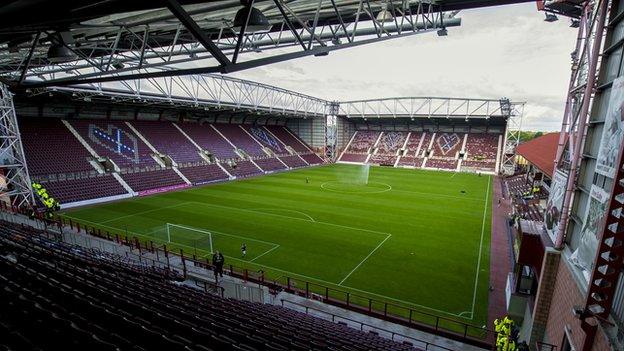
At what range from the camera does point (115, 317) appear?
16.5 feet

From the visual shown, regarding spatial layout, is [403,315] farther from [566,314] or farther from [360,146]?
[360,146]

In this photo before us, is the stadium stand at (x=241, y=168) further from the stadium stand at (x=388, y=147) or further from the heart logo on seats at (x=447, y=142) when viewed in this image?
the heart logo on seats at (x=447, y=142)

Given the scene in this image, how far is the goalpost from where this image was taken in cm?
1842

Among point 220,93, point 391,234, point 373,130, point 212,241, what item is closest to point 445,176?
point 373,130

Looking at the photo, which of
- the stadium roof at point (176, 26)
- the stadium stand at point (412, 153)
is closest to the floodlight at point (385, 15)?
the stadium roof at point (176, 26)

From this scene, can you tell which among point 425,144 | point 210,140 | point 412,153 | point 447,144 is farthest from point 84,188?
point 447,144

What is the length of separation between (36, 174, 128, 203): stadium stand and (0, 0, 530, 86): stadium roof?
1239cm

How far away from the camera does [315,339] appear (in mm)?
6547

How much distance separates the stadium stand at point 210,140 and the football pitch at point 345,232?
1084 cm

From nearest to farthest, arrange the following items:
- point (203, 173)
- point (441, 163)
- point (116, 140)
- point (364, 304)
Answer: point (364, 304)
point (116, 140)
point (203, 173)
point (441, 163)

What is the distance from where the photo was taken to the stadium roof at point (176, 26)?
547cm

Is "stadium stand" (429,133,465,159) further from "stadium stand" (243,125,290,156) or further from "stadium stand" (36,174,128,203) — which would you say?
"stadium stand" (36,174,128,203)

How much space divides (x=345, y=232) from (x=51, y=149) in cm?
2981

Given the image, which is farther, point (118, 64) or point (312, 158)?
point (312, 158)
